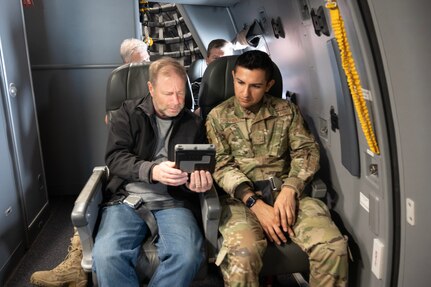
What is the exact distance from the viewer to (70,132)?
3730mm

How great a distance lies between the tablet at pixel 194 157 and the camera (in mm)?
1799

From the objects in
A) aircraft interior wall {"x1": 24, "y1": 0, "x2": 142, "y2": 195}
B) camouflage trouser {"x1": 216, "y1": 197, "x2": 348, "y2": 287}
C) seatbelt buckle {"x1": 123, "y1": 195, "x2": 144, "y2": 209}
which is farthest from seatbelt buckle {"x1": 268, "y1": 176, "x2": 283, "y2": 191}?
aircraft interior wall {"x1": 24, "y1": 0, "x2": 142, "y2": 195}

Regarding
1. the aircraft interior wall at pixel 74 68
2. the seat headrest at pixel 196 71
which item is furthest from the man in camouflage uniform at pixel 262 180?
the seat headrest at pixel 196 71

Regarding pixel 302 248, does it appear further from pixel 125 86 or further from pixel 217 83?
pixel 125 86

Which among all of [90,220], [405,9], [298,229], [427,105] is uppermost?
[405,9]

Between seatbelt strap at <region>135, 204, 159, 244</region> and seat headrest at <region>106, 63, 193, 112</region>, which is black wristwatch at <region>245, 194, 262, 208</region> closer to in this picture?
seatbelt strap at <region>135, 204, 159, 244</region>

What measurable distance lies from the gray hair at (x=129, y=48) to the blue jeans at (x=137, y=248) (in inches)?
66.6

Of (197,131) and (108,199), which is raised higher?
(197,131)

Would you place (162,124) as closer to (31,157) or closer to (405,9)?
(405,9)

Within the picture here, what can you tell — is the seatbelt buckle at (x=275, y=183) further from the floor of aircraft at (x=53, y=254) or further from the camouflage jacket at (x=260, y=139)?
the floor of aircraft at (x=53, y=254)

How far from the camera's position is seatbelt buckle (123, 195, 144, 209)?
80.5 inches

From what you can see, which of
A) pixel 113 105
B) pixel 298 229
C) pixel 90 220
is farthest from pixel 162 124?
pixel 298 229

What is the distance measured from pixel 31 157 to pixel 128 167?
1511 mm

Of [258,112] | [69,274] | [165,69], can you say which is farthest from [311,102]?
[69,274]
